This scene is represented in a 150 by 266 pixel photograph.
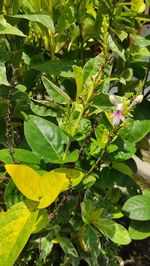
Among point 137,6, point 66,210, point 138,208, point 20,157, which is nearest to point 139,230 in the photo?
point 138,208

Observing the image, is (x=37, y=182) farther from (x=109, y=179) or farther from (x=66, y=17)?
(x=66, y=17)

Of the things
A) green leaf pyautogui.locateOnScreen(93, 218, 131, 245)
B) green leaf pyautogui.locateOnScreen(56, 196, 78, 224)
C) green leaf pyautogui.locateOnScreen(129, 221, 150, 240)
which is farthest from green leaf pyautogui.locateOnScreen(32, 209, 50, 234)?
green leaf pyautogui.locateOnScreen(129, 221, 150, 240)

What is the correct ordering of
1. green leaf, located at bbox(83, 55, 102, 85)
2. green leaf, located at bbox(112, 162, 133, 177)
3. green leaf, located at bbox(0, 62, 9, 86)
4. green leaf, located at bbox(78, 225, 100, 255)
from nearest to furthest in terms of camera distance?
1. green leaf, located at bbox(0, 62, 9, 86)
2. green leaf, located at bbox(83, 55, 102, 85)
3. green leaf, located at bbox(78, 225, 100, 255)
4. green leaf, located at bbox(112, 162, 133, 177)

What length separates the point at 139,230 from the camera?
1747mm

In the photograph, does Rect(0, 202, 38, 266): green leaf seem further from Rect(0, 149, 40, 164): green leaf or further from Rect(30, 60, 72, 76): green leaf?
Rect(30, 60, 72, 76): green leaf

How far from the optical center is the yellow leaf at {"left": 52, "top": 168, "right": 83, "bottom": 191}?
133 cm

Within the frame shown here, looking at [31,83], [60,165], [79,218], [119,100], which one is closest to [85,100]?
[119,100]

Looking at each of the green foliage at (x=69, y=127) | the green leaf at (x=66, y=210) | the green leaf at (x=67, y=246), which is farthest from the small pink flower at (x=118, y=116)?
the green leaf at (x=67, y=246)

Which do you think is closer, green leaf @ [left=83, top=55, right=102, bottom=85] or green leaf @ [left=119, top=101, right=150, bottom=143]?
green leaf @ [left=83, top=55, right=102, bottom=85]

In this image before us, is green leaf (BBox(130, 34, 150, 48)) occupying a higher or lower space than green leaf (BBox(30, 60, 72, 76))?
higher

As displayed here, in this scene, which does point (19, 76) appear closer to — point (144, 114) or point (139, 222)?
point (144, 114)

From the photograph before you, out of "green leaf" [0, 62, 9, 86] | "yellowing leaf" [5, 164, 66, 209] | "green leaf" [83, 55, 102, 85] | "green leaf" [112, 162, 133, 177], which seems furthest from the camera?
"green leaf" [112, 162, 133, 177]

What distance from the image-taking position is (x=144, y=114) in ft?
5.64

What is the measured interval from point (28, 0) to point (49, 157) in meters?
0.52
